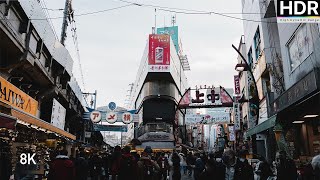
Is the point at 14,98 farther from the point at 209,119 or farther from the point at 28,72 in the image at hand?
the point at 209,119

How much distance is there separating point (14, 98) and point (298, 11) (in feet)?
33.2

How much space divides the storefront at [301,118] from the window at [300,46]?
73.8 inches

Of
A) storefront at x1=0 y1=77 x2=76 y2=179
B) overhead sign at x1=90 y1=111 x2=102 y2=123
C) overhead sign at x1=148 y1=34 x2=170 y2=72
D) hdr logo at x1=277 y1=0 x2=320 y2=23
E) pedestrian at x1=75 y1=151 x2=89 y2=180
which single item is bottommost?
pedestrian at x1=75 y1=151 x2=89 y2=180

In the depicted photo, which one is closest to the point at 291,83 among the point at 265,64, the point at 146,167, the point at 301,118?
the point at 301,118

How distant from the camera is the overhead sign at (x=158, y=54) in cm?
4666

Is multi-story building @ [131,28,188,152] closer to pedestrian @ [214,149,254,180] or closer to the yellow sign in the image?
the yellow sign

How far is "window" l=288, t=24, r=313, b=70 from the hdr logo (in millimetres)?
3542

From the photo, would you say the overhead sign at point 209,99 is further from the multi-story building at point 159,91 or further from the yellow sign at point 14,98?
the yellow sign at point 14,98

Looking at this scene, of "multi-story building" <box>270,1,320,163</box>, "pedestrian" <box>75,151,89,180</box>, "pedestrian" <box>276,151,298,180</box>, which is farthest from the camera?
"pedestrian" <box>75,151,89,180</box>

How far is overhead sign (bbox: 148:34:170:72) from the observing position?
153 ft

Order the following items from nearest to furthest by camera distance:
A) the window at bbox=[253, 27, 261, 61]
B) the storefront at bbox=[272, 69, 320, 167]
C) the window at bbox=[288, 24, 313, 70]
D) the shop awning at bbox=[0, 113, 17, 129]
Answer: the shop awning at bbox=[0, 113, 17, 129] < the storefront at bbox=[272, 69, 320, 167] < the window at bbox=[288, 24, 313, 70] < the window at bbox=[253, 27, 261, 61]

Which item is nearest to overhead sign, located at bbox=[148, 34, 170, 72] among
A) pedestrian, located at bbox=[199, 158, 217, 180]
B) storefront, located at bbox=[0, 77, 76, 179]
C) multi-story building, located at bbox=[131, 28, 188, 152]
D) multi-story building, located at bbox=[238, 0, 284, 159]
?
multi-story building, located at bbox=[131, 28, 188, 152]

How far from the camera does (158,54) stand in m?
47.2

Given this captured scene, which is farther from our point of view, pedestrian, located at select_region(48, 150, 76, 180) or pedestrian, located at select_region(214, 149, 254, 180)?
pedestrian, located at select_region(214, 149, 254, 180)
